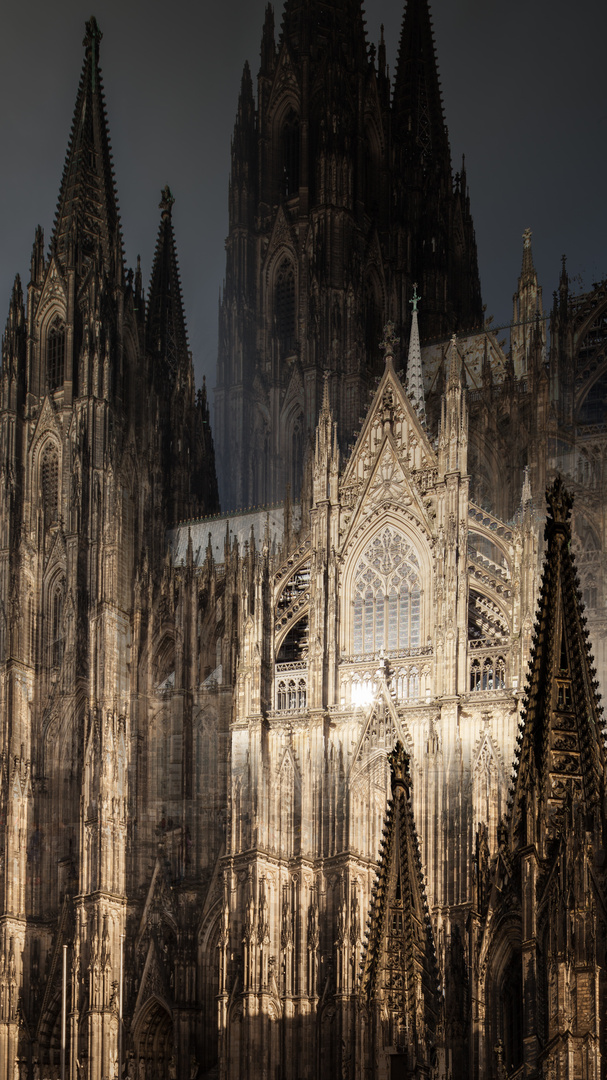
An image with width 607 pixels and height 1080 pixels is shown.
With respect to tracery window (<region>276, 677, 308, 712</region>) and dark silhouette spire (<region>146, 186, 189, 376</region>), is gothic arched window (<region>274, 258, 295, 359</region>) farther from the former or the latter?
tracery window (<region>276, 677, 308, 712</region>)

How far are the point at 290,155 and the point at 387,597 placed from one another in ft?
96.9

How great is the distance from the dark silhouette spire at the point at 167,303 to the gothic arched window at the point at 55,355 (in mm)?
5375

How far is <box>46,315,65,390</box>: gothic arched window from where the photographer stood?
6425 cm

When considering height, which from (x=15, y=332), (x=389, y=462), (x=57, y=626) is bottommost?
(x=57, y=626)

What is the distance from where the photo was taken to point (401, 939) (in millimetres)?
31531

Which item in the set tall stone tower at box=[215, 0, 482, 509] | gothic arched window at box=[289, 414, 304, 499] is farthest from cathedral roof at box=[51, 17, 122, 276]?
gothic arched window at box=[289, 414, 304, 499]

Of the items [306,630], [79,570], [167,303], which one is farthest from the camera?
[167,303]

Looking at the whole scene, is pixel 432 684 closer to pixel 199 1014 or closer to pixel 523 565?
pixel 523 565

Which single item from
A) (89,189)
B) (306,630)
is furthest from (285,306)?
(306,630)

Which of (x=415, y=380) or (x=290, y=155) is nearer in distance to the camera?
(x=415, y=380)

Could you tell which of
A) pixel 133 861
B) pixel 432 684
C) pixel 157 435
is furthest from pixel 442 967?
pixel 157 435

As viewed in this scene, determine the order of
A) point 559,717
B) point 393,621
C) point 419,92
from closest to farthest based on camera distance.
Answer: point 559,717 → point 393,621 → point 419,92

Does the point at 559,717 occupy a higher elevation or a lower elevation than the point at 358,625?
lower

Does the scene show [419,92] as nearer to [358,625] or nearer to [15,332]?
[15,332]
